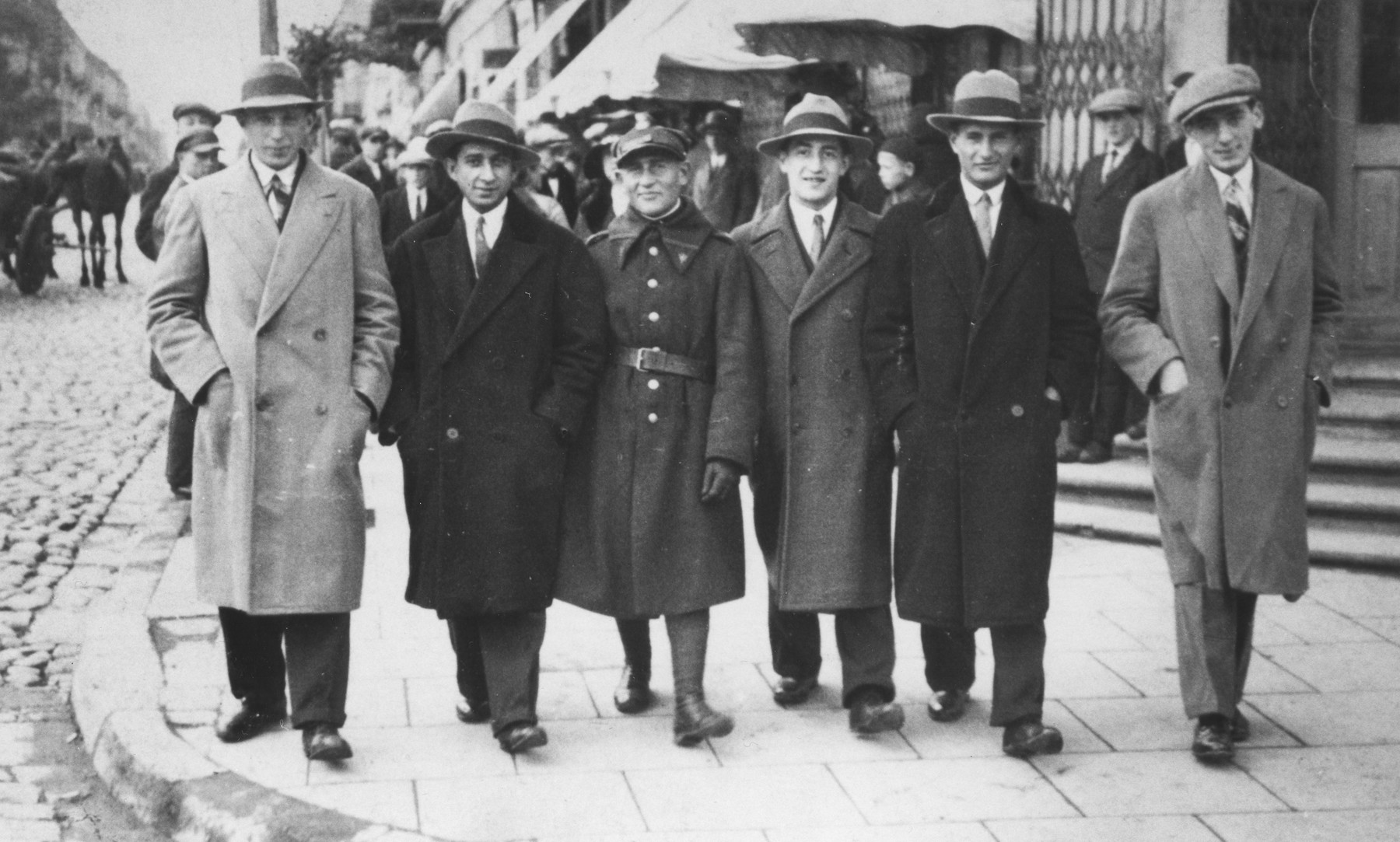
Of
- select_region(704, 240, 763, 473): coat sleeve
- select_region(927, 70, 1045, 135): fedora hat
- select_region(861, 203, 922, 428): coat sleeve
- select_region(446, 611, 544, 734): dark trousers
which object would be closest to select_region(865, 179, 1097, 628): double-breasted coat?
select_region(861, 203, 922, 428): coat sleeve

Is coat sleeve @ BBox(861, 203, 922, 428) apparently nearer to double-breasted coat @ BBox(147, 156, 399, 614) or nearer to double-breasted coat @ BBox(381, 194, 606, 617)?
double-breasted coat @ BBox(381, 194, 606, 617)

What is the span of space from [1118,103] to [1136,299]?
4.45 meters

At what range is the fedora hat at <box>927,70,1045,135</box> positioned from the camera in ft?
18.5

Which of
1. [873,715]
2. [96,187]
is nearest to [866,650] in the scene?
[873,715]

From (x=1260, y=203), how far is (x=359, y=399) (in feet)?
9.01

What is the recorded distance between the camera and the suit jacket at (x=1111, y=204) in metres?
9.86

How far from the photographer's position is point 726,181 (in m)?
13.0

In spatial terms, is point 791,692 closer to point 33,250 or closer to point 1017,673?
point 1017,673

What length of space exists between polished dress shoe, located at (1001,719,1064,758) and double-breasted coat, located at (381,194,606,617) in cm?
145

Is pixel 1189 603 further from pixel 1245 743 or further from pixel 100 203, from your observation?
pixel 100 203

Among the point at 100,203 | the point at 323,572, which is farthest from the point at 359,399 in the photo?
the point at 100,203

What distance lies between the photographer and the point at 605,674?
658cm

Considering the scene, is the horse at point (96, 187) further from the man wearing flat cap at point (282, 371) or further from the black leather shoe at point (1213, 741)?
the black leather shoe at point (1213, 741)

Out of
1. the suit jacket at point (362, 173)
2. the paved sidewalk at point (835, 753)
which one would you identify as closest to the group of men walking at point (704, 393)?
the paved sidewalk at point (835, 753)
